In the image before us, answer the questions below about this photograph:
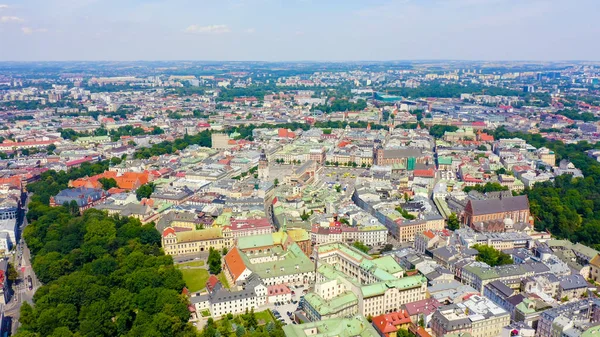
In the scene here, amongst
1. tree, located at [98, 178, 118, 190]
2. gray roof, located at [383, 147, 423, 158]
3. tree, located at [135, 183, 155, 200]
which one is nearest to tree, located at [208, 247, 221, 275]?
tree, located at [135, 183, 155, 200]

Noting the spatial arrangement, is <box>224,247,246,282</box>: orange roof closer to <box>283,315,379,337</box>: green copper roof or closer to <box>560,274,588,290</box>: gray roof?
<box>283,315,379,337</box>: green copper roof

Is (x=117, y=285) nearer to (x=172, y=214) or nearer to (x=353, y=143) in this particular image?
(x=172, y=214)

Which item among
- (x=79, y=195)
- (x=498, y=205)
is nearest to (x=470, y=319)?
(x=498, y=205)

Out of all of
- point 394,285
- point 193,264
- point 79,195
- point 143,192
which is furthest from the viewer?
point 143,192

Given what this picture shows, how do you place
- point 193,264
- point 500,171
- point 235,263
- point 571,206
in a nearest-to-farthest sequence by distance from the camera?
1. point 235,263
2. point 193,264
3. point 571,206
4. point 500,171

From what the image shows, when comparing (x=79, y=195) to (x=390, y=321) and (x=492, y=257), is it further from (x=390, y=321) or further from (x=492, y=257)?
(x=492, y=257)

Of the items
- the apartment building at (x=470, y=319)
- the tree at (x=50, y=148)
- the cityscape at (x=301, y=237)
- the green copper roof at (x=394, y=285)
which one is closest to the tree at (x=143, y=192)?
the cityscape at (x=301, y=237)
